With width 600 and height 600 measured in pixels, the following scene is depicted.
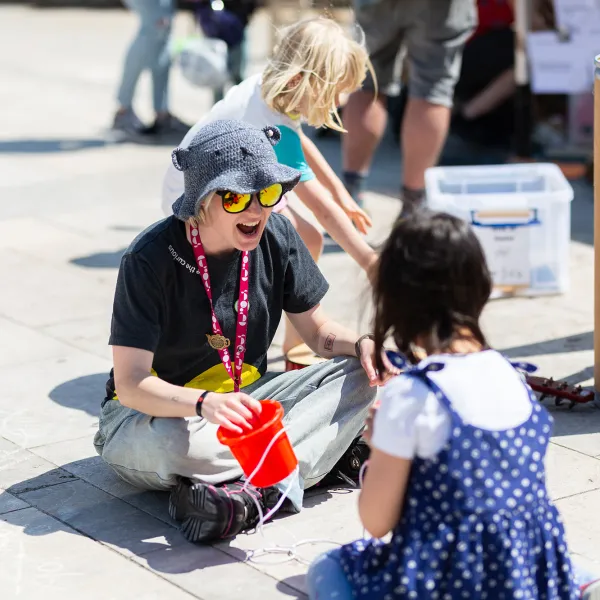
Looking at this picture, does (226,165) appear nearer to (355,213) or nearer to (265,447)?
(265,447)

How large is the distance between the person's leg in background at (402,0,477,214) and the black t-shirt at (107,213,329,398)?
8.22 ft

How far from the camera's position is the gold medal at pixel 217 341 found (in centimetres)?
328

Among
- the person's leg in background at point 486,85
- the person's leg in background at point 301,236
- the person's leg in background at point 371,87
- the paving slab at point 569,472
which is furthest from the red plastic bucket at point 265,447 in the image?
the person's leg in background at point 486,85

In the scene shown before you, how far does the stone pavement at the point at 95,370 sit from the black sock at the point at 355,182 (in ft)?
0.64

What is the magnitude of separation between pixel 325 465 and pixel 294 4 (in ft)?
26.3

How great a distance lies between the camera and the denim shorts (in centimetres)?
584

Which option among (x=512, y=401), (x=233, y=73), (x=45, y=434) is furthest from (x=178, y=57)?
(x=512, y=401)

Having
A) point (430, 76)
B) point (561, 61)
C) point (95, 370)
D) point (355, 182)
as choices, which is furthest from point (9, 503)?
point (561, 61)

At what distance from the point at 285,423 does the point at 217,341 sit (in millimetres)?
282

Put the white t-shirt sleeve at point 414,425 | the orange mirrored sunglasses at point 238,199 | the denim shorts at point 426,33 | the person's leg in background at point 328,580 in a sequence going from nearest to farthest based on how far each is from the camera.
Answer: the white t-shirt sleeve at point 414,425, the person's leg in background at point 328,580, the orange mirrored sunglasses at point 238,199, the denim shorts at point 426,33

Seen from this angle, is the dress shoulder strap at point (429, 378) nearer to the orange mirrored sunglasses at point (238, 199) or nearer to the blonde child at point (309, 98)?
the orange mirrored sunglasses at point (238, 199)

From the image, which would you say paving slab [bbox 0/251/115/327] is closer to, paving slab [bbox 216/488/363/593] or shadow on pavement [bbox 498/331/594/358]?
shadow on pavement [bbox 498/331/594/358]

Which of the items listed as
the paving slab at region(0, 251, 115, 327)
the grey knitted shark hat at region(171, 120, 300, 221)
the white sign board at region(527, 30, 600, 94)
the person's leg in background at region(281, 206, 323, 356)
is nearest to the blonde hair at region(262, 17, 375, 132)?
the person's leg in background at region(281, 206, 323, 356)

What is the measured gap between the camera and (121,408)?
3314 mm
